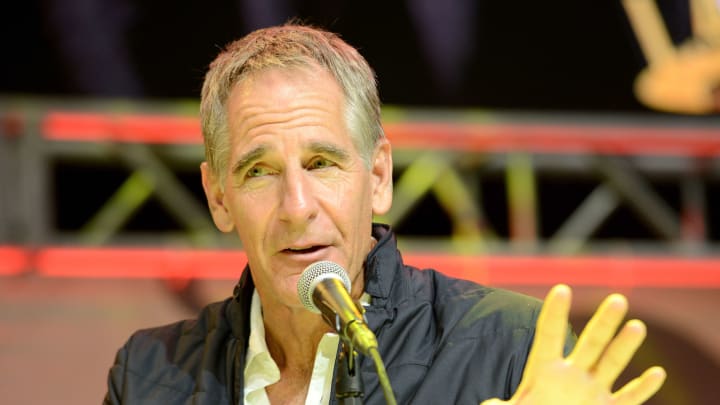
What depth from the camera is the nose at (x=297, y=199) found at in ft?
6.61

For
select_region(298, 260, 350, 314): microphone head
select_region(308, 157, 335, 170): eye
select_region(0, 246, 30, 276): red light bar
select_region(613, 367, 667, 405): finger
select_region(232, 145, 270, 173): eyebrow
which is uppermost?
select_region(0, 246, 30, 276): red light bar

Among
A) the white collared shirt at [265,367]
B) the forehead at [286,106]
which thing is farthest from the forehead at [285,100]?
the white collared shirt at [265,367]

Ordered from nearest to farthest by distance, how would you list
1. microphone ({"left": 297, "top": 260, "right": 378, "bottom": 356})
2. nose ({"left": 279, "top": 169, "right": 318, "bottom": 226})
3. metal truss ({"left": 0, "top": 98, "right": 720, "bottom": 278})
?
microphone ({"left": 297, "top": 260, "right": 378, "bottom": 356}) → nose ({"left": 279, "top": 169, "right": 318, "bottom": 226}) → metal truss ({"left": 0, "top": 98, "right": 720, "bottom": 278})

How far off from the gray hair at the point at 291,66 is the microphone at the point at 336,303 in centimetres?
57

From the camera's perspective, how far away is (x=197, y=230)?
4168 mm

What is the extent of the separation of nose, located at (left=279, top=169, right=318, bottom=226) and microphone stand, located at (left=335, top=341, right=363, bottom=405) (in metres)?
0.49

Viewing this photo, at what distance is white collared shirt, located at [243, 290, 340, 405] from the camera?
2.17 metres

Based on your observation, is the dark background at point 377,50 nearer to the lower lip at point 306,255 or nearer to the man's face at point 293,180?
the man's face at point 293,180

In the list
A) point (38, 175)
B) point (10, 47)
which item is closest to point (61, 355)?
point (38, 175)

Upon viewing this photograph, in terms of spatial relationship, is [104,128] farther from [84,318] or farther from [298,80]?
[298,80]

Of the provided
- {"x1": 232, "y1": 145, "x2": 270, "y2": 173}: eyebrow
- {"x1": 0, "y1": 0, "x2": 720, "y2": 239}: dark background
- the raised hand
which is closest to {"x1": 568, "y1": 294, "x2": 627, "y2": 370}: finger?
the raised hand

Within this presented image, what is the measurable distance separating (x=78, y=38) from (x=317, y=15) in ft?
3.25

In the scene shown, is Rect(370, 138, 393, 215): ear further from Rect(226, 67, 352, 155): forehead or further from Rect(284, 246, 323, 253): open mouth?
Rect(284, 246, 323, 253): open mouth

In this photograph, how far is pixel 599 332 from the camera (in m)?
1.62
